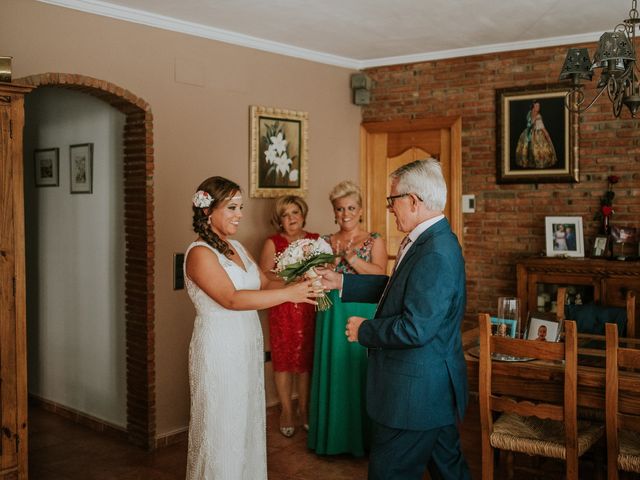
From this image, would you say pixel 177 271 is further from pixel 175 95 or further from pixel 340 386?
pixel 340 386

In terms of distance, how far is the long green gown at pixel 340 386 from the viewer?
435 cm

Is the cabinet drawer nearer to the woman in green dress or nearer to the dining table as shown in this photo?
the dining table

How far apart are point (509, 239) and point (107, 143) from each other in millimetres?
3245

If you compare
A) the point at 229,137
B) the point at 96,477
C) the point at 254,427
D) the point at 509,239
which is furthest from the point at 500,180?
the point at 96,477

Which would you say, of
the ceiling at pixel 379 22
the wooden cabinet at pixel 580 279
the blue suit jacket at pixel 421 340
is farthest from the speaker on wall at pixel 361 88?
the blue suit jacket at pixel 421 340

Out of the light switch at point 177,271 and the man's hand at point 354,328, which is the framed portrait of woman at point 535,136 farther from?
the man's hand at point 354,328

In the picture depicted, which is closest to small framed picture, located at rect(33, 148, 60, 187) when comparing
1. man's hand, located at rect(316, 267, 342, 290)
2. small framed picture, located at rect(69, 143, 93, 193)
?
small framed picture, located at rect(69, 143, 93, 193)

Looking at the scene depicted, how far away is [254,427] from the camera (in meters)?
3.31

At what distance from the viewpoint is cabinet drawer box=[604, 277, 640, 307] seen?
4.89 metres

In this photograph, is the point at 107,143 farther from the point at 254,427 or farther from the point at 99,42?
the point at 254,427

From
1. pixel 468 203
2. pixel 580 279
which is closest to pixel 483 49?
pixel 468 203

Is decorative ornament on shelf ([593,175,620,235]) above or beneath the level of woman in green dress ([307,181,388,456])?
above

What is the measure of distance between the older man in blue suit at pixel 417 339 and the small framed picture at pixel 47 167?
11.4ft

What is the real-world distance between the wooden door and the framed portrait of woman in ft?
1.40
